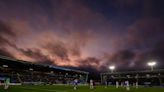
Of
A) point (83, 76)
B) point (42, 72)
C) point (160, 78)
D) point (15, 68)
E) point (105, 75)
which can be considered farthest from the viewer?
point (83, 76)

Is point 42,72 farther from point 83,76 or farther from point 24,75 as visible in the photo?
point 83,76

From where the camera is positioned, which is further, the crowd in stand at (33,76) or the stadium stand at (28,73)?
the crowd in stand at (33,76)

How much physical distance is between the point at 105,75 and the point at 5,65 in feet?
204

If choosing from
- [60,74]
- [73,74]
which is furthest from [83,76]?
[60,74]

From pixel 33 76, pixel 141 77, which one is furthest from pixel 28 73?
pixel 141 77

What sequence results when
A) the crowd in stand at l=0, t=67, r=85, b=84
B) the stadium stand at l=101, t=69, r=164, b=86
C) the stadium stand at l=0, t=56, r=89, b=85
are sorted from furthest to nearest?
the stadium stand at l=101, t=69, r=164, b=86 < the crowd in stand at l=0, t=67, r=85, b=84 < the stadium stand at l=0, t=56, r=89, b=85

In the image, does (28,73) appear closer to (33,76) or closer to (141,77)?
(33,76)

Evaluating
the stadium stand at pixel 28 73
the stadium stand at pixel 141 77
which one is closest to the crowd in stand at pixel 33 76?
the stadium stand at pixel 28 73

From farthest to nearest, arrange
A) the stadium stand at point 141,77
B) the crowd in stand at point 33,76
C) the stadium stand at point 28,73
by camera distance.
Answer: the stadium stand at point 141,77, the crowd in stand at point 33,76, the stadium stand at point 28,73

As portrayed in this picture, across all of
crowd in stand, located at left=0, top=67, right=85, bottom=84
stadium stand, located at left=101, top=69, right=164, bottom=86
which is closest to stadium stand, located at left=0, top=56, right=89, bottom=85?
crowd in stand, located at left=0, top=67, right=85, bottom=84

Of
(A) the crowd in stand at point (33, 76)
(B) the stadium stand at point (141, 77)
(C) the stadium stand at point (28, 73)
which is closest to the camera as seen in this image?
(C) the stadium stand at point (28, 73)

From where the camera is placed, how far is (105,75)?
4838 inches

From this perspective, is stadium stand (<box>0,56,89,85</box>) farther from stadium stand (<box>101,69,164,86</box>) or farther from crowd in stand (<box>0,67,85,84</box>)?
stadium stand (<box>101,69,164,86</box>)

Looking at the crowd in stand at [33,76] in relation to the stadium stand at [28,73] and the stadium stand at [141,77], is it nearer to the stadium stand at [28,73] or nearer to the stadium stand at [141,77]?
the stadium stand at [28,73]
